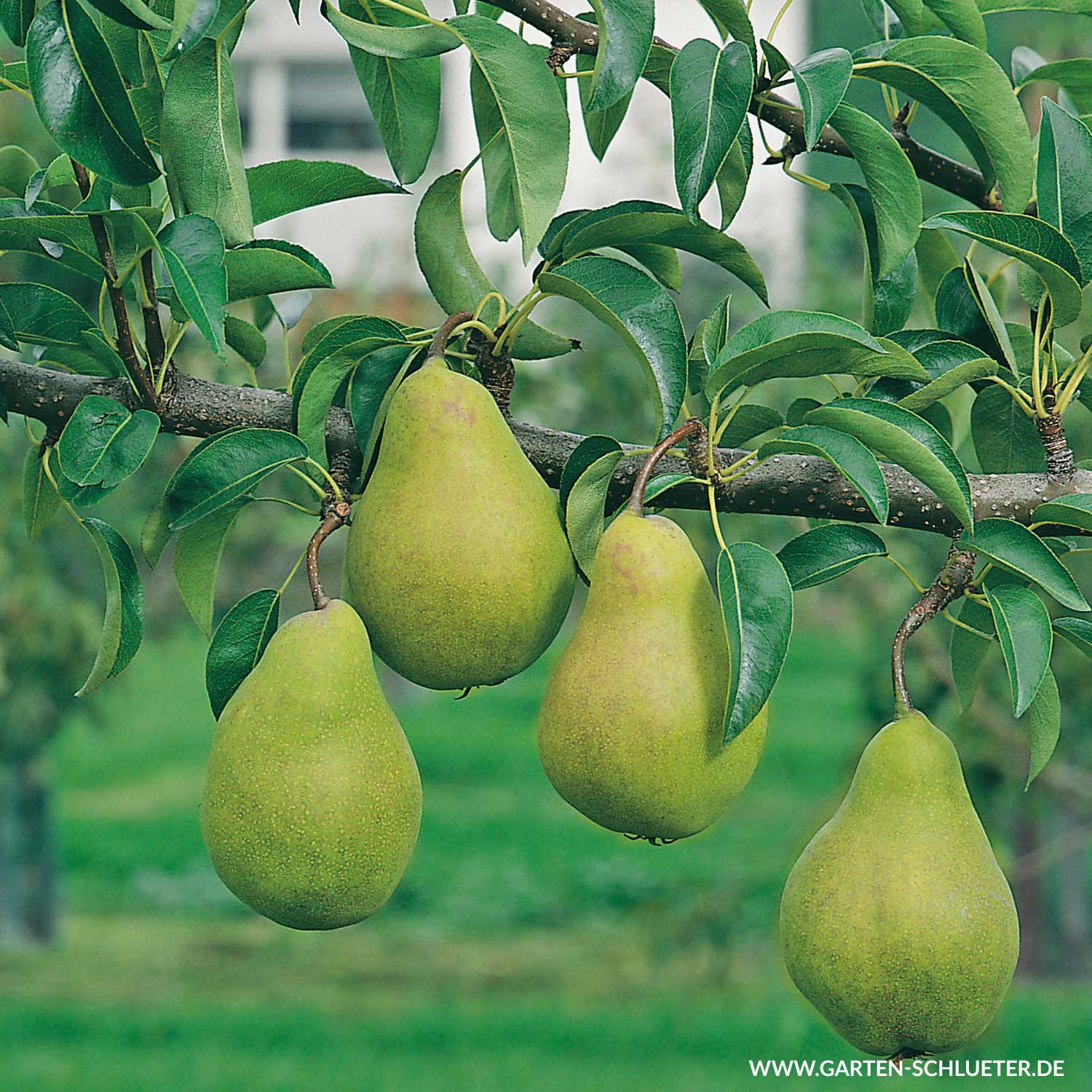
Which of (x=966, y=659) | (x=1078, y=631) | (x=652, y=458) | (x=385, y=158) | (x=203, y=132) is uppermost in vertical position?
(x=203, y=132)

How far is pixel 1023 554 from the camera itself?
2.87 ft

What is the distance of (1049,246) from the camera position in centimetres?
93

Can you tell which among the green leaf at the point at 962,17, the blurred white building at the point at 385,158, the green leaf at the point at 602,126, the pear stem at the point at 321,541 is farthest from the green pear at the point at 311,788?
the blurred white building at the point at 385,158

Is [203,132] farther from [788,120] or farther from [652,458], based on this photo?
[788,120]

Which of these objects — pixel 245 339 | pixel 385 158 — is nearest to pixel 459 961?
pixel 385 158

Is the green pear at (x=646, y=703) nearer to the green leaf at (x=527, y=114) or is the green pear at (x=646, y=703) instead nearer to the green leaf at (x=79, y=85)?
the green leaf at (x=527, y=114)

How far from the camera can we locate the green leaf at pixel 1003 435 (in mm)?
1117

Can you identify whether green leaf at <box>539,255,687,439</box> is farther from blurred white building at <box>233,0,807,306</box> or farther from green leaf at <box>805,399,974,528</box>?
blurred white building at <box>233,0,807,306</box>

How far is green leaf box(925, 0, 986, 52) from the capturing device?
1051 mm

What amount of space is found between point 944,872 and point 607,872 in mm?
5335

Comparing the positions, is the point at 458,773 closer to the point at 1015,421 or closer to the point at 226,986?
the point at 226,986

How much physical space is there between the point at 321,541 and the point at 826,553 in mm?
332

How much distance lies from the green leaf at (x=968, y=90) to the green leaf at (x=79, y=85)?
473 millimetres

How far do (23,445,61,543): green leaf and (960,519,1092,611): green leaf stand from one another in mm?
629
